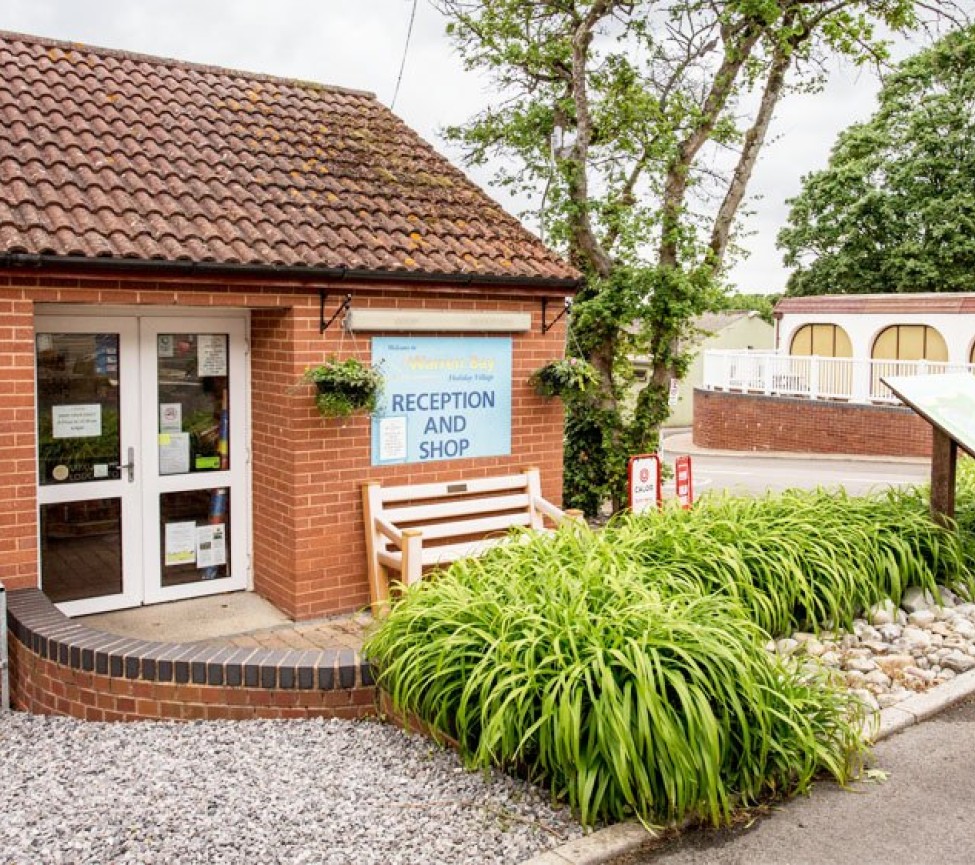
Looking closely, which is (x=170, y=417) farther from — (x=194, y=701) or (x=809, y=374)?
(x=809, y=374)

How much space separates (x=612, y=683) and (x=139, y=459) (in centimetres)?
457

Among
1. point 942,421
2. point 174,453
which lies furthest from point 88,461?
point 942,421

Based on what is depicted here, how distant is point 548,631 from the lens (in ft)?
15.7

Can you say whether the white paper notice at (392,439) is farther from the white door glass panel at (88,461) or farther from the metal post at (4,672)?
the metal post at (4,672)

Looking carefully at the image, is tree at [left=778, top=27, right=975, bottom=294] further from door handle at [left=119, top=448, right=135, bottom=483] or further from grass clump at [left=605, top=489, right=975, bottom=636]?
door handle at [left=119, top=448, right=135, bottom=483]

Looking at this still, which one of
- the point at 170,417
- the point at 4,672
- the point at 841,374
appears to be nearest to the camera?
the point at 4,672

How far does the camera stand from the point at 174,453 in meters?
7.74

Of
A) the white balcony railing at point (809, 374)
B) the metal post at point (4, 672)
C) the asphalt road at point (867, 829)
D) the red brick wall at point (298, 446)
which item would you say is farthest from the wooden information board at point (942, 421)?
the white balcony railing at point (809, 374)

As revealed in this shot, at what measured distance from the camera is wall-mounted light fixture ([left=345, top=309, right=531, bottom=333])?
25.1 ft

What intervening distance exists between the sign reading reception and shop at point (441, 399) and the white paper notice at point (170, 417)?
148cm

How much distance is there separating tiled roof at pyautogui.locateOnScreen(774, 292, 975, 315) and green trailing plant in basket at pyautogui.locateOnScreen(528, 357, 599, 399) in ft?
68.6

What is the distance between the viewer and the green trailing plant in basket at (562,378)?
8500mm

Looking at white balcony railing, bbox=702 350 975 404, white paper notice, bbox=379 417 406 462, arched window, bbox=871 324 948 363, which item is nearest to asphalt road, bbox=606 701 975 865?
white paper notice, bbox=379 417 406 462

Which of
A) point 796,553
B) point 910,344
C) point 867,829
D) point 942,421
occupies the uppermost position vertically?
point 910,344
